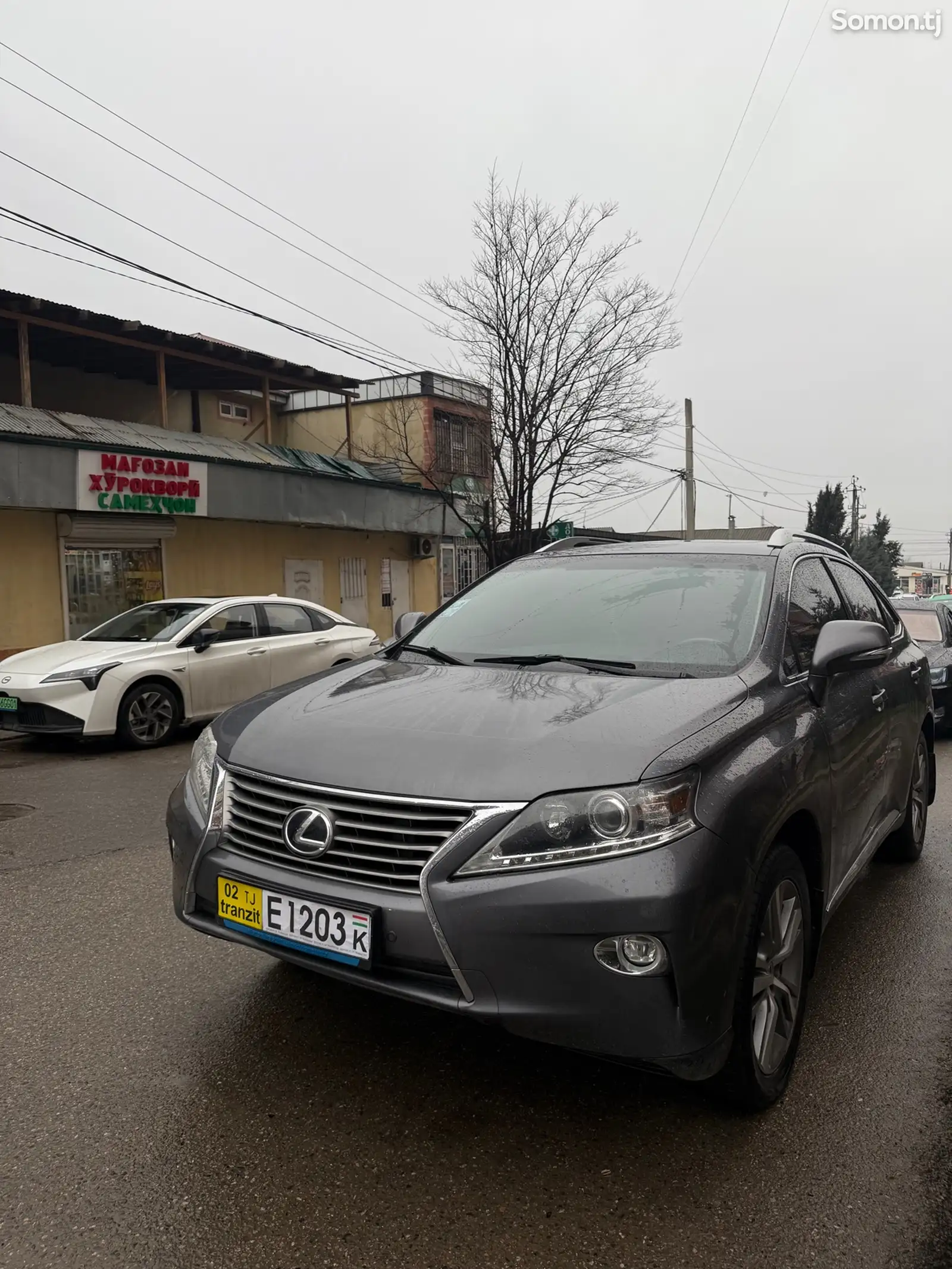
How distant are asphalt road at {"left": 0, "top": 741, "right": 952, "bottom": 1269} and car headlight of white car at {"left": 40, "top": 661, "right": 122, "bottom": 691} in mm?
4930

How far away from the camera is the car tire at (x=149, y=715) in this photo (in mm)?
8406

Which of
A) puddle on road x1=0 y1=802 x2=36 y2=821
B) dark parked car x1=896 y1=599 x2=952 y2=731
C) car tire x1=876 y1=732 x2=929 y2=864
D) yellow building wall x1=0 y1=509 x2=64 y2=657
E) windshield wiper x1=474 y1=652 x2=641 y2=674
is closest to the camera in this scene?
windshield wiper x1=474 y1=652 x2=641 y2=674

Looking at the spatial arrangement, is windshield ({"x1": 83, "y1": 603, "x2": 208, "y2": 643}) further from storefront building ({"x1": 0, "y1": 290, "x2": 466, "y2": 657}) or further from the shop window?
the shop window

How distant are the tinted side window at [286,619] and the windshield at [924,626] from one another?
6.74 meters

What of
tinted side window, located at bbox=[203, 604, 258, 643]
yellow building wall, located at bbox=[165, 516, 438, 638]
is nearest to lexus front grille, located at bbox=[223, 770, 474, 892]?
tinted side window, located at bbox=[203, 604, 258, 643]

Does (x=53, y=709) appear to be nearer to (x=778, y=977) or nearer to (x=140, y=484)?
(x=140, y=484)

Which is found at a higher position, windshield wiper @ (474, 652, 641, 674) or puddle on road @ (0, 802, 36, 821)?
windshield wiper @ (474, 652, 641, 674)

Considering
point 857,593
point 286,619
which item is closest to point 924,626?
point 857,593

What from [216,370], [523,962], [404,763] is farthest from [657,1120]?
[216,370]

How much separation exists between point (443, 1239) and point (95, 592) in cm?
1409

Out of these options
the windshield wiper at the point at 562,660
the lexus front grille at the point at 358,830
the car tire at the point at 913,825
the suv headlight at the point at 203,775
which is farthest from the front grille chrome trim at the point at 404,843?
the car tire at the point at 913,825

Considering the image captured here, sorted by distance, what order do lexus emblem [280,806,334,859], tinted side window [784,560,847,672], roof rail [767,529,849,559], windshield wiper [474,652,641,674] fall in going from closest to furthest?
lexus emblem [280,806,334,859] < windshield wiper [474,652,641,674] < tinted side window [784,560,847,672] < roof rail [767,529,849,559]

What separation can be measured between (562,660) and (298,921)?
1.26m

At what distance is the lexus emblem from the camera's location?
2377mm
